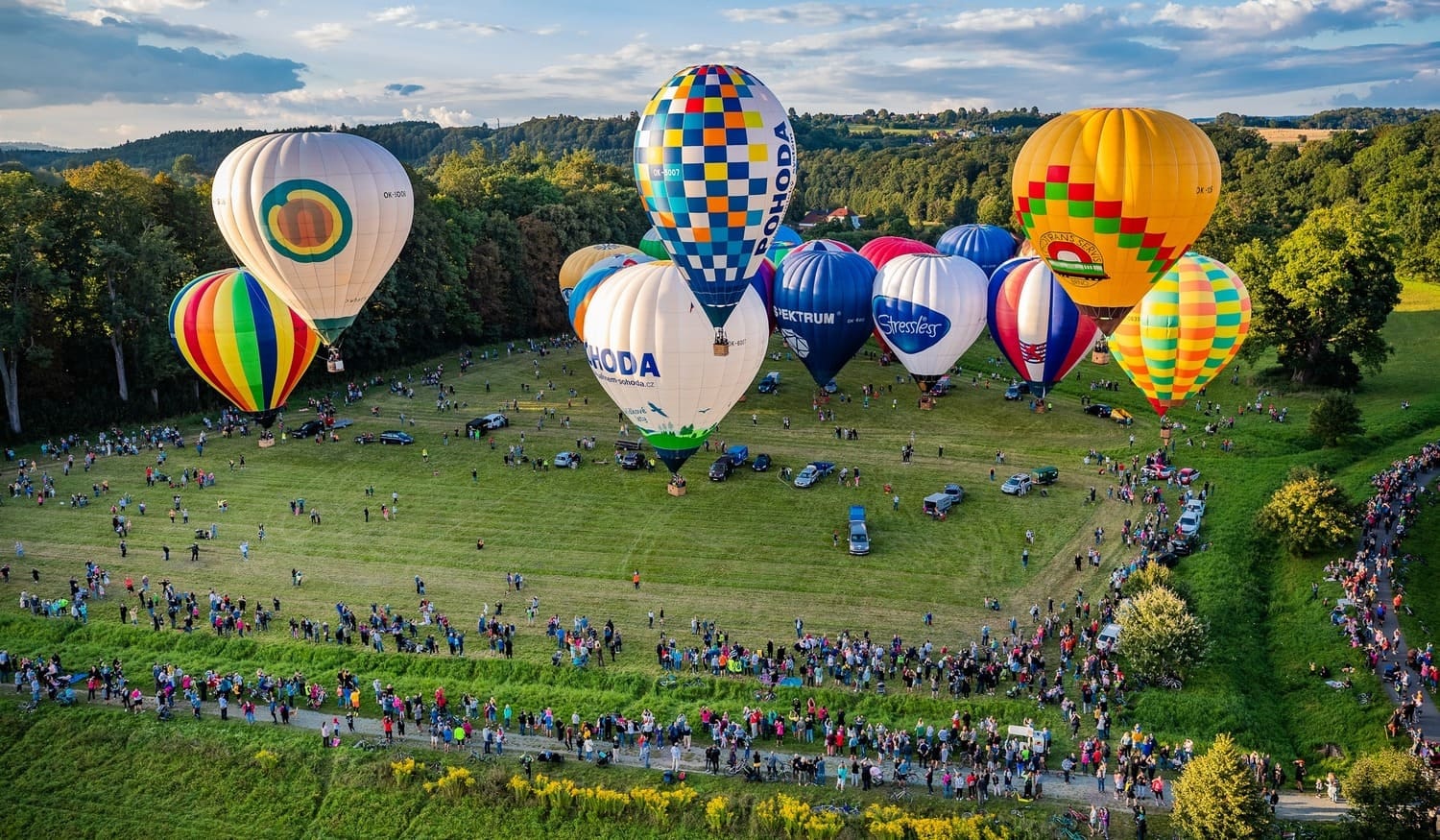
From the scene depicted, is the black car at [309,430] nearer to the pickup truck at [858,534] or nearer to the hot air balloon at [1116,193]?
the pickup truck at [858,534]

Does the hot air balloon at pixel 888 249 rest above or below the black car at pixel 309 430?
Answer: above

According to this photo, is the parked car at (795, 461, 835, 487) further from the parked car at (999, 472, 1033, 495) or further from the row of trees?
the row of trees

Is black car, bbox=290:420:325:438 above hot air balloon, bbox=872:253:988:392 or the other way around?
the other way around

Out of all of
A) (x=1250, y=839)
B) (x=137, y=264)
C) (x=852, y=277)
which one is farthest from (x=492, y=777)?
(x=137, y=264)

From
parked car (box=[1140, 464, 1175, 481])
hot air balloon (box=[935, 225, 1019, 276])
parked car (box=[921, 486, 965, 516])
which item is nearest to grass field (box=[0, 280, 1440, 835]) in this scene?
parked car (box=[921, 486, 965, 516])

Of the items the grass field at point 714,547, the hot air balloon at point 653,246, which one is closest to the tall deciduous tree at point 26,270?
the grass field at point 714,547
